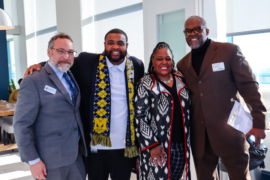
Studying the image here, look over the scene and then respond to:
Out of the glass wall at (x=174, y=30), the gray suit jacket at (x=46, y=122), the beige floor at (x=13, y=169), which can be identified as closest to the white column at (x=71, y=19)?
the glass wall at (x=174, y=30)

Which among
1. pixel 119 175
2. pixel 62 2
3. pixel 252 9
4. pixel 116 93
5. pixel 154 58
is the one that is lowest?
pixel 119 175

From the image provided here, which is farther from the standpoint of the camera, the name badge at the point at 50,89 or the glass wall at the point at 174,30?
the glass wall at the point at 174,30

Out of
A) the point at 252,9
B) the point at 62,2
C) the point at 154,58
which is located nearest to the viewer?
the point at 154,58

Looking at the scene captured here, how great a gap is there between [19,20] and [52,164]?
7.78 metres

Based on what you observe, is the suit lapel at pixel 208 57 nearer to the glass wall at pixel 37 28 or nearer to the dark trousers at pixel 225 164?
the dark trousers at pixel 225 164

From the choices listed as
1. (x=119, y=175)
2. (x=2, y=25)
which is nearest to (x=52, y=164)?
(x=119, y=175)

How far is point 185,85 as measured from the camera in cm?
202

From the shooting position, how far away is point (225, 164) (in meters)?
2.04

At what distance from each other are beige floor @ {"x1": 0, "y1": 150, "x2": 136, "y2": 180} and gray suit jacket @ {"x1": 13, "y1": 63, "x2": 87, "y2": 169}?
1.98 m

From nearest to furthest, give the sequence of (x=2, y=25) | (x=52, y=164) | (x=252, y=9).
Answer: (x=52, y=164) < (x=252, y=9) < (x=2, y=25)

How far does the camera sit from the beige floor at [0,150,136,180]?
370cm

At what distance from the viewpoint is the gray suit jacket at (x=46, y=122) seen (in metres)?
1.61

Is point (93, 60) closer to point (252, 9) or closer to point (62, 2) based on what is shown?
point (252, 9)

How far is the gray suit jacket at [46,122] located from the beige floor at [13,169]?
198cm
